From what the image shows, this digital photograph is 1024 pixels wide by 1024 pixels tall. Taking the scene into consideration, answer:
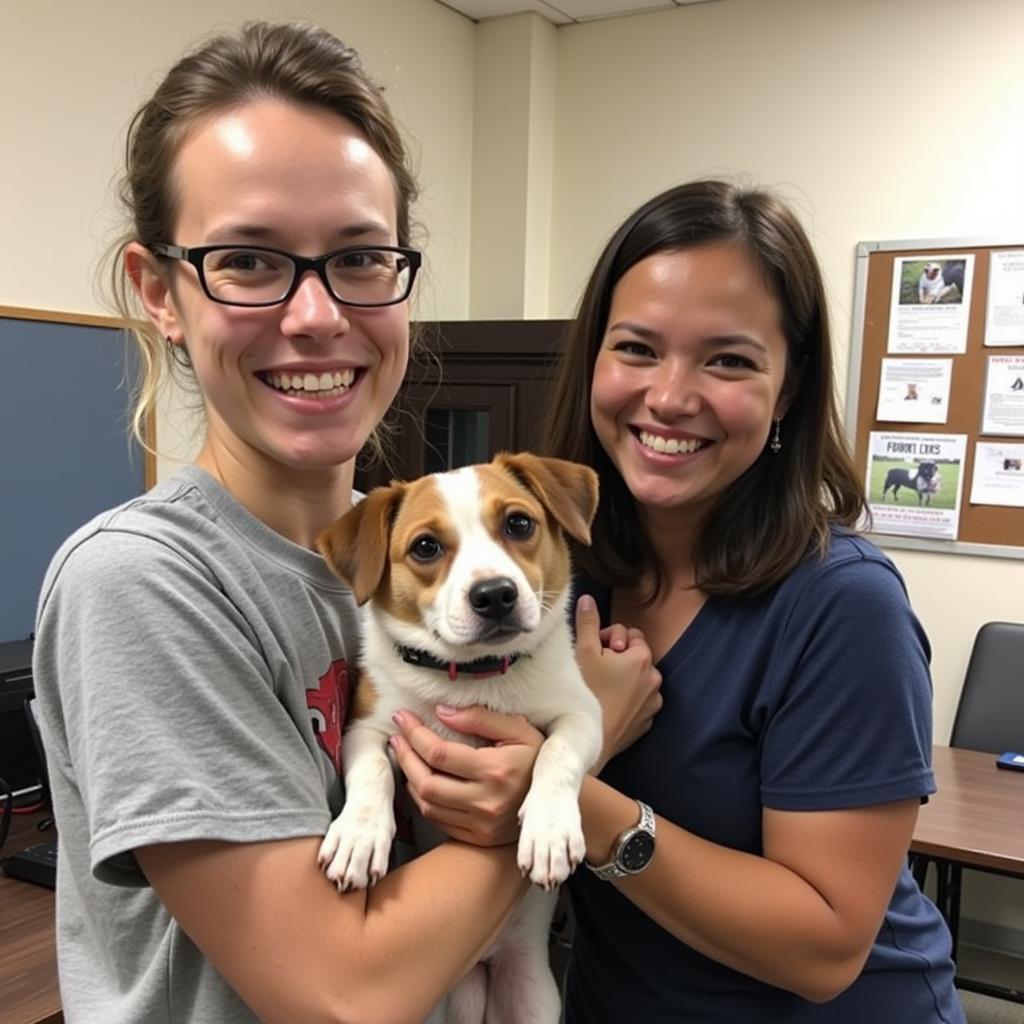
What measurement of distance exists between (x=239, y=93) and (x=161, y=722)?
0.66m

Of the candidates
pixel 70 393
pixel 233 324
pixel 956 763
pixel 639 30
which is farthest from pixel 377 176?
pixel 639 30

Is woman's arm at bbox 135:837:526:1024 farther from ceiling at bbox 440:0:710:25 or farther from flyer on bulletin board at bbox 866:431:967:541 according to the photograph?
ceiling at bbox 440:0:710:25

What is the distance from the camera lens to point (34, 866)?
78.9 inches

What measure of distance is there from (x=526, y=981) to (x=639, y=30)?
3924 millimetres

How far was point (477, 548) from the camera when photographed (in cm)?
132

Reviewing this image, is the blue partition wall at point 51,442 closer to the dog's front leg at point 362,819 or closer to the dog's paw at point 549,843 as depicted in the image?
the dog's front leg at point 362,819

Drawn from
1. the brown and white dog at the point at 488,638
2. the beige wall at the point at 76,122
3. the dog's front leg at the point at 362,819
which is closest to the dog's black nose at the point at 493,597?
the brown and white dog at the point at 488,638

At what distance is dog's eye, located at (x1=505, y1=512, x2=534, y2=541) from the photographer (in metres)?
1.37

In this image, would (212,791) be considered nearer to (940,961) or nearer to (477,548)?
(477,548)

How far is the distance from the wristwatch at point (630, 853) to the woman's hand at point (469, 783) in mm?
129

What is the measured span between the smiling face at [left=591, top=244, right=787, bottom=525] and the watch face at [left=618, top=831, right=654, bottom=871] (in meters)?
0.47

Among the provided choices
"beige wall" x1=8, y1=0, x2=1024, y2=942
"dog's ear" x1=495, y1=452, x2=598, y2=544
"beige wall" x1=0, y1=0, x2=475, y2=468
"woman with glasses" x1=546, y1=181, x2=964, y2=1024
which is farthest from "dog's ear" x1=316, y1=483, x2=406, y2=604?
"beige wall" x1=8, y1=0, x2=1024, y2=942

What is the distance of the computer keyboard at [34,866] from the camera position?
198 cm

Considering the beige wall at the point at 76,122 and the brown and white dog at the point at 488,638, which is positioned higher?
the beige wall at the point at 76,122
